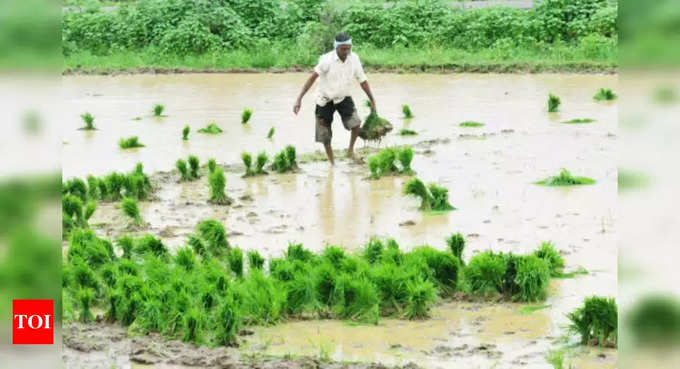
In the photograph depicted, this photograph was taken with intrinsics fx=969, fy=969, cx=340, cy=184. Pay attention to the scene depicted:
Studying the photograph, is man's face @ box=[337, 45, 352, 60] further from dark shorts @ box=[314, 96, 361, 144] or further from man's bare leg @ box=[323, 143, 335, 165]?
man's bare leg @ box=[323, 143, 335, 165]

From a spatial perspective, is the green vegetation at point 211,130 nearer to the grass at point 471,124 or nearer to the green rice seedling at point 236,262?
A: the grass at point 471,124

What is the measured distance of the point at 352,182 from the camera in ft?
32.7

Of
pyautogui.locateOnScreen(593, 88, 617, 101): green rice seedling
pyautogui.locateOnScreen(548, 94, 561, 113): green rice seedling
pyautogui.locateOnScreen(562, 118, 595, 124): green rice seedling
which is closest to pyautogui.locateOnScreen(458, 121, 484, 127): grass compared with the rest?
pyautogui.locateOnScreen(562, 118, 595, 124): green rice seedling

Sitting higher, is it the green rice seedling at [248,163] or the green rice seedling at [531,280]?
the green rice seedling at [248,163]

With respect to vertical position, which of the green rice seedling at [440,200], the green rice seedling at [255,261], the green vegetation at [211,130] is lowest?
the green rice seedling at [255,261]

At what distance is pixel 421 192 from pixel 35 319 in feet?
22.0

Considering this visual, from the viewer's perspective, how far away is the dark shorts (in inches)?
426

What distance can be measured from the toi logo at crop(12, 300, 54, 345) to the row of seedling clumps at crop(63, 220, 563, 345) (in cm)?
293

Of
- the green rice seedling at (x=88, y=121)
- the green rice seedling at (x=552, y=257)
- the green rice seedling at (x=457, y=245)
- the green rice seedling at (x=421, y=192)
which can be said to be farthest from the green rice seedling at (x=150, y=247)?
the green rice seedling at (x=88, y=121)

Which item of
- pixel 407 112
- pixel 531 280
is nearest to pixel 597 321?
pixel 531 280

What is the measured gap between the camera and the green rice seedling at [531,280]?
18.3ft

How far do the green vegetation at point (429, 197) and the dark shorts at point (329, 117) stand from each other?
2.48 meters

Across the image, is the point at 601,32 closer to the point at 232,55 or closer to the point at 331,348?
the point at 232,55

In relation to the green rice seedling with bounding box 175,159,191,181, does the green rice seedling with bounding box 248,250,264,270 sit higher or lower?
lower
